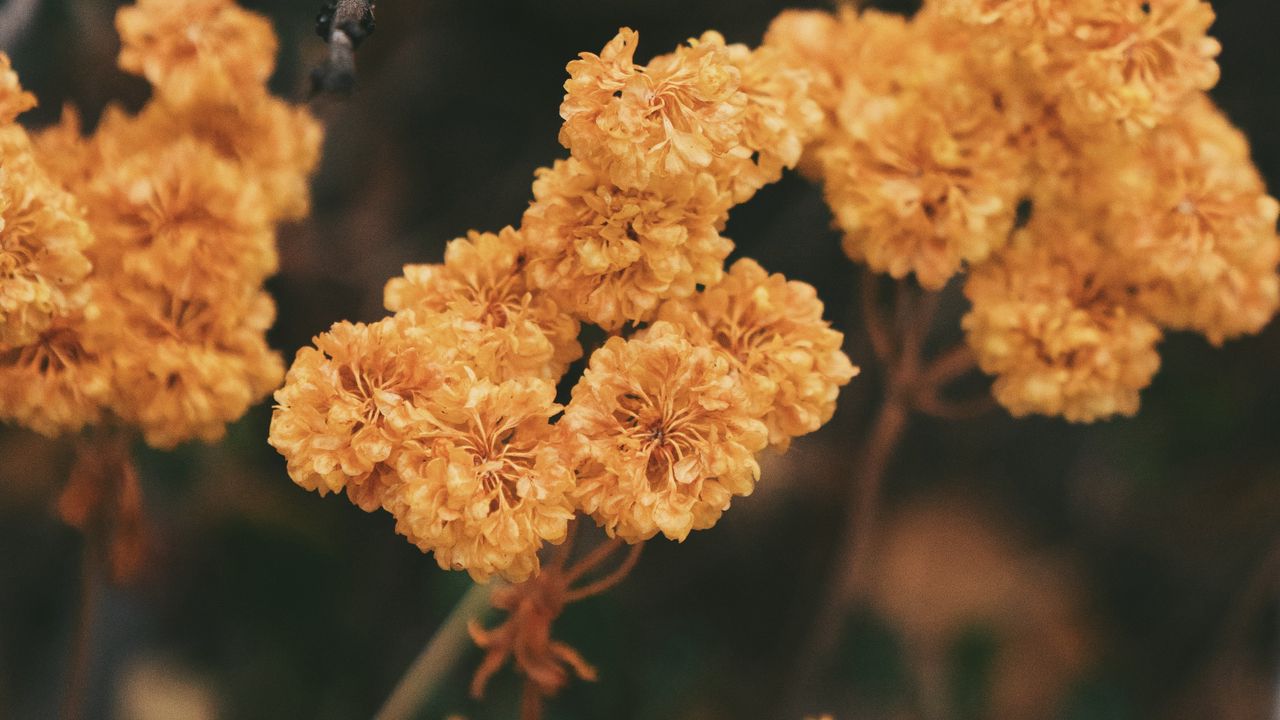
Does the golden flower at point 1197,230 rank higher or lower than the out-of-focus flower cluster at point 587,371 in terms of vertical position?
higher

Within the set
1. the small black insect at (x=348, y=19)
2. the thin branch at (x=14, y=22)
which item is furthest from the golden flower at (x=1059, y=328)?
the thin branch at (x=14, y=22)

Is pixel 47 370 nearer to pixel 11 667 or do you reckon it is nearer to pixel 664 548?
pixel 11 667

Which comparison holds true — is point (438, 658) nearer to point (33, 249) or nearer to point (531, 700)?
point (531, 700)

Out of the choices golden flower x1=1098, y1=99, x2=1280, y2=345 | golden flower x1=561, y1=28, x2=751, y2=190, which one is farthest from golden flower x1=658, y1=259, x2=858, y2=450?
golden flower x1=1098, y1=99, x2=1280, y2=345

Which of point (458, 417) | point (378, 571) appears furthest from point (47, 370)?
point (378, 571)

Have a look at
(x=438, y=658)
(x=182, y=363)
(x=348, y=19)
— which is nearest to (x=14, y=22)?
(x=182, y=363)

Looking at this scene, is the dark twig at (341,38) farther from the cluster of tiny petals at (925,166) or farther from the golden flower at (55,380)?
the cluster of tiny petals at (925,166)

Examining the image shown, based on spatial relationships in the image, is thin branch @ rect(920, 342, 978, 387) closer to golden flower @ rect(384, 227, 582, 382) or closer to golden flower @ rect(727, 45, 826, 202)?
golden flower @ rect(727, 45, 826, 202)
